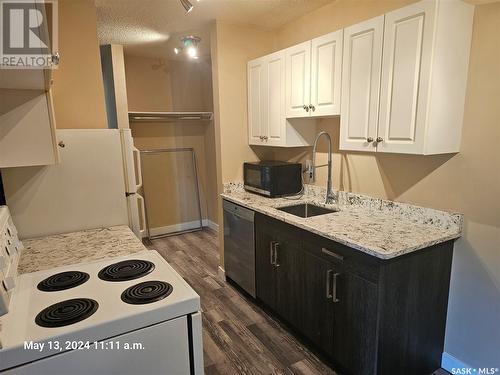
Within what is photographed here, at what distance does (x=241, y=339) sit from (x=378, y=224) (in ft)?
4.35

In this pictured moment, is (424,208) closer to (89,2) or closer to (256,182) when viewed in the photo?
(256,182)

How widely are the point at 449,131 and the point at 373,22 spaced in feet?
2.60

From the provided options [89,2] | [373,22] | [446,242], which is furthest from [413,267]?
[89,2]

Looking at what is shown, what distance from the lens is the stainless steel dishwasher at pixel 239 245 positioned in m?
2.74

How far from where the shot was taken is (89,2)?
2299 mm

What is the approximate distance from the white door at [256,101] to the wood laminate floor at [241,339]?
60.6 inches

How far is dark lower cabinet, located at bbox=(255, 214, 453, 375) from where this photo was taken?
5.45ft

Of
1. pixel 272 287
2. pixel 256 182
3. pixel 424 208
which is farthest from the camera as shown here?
pixel 256 182

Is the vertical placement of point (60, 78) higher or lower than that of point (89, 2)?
lower

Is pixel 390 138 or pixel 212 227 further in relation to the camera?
pixel 212 227

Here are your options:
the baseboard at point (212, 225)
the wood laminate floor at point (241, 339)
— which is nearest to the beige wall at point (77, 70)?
the wood laminate floor at point (241, 339)

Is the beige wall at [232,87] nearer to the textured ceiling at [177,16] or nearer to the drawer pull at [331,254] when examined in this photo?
the textured ceiling at [177,16]

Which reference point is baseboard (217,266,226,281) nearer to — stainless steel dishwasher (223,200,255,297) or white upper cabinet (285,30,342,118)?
stainless steel dishwasher (223,200,255,297)

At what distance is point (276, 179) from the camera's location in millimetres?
2793
